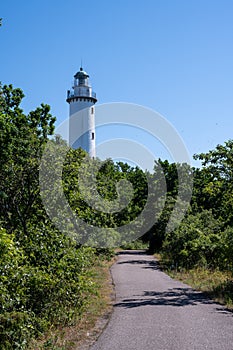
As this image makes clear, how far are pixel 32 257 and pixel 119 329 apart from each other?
253 centimetres

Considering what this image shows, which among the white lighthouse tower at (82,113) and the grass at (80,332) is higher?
the white lighthouse tower at (82,113)

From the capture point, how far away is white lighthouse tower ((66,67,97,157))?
46.8 metres

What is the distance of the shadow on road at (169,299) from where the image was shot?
12425 mm

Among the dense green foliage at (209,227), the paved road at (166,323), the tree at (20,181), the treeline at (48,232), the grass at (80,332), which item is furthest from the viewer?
the dense green foliage at (209,227)

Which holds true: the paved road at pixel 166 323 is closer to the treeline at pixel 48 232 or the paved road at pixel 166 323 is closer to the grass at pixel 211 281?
the grass at pixel 211 281

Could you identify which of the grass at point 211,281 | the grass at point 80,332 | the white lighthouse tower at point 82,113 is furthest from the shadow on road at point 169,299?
the white lighthouse tower at point 82,113

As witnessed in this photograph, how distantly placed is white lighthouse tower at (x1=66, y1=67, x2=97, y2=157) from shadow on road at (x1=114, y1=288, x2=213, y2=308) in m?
32.7

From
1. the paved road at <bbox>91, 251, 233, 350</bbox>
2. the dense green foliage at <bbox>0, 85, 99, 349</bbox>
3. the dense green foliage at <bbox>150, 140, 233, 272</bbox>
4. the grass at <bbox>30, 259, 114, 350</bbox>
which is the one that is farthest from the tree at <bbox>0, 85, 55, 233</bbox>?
the dense green foliage at <bbox>150, 140, 233, 272</bbox>

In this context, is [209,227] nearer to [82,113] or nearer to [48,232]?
[48,232]

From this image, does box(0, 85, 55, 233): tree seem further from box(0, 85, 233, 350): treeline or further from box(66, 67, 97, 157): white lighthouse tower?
box(66, 67, 97, 157): white lighthouse tower

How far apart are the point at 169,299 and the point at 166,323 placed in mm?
3754

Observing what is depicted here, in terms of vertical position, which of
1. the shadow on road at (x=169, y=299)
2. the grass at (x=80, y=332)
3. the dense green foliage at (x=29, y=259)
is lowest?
the shadow on road at (x=169, y=299)

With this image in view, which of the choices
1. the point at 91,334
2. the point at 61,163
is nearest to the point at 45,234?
the point at 91,334

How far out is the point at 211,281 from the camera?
17.0 m
